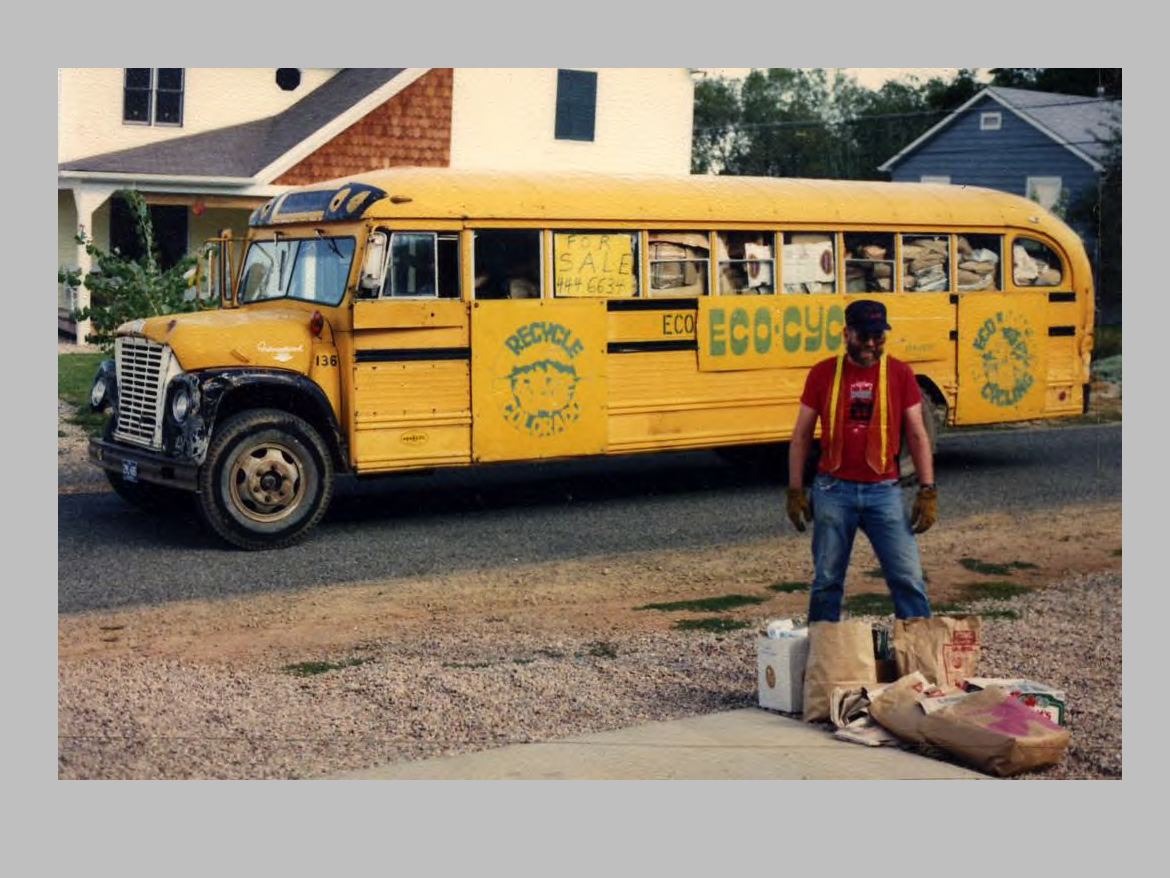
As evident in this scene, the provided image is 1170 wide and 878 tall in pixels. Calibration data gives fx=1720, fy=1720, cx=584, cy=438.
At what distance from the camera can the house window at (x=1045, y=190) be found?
1222cm

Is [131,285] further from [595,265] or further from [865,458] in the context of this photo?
[865,458]

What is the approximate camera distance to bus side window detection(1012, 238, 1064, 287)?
14008 millimetres

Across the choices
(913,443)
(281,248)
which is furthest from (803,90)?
(281,248)

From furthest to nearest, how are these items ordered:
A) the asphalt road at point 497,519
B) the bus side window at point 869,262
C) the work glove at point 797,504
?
the bus side window at point 869,262
the asphalt road at point 497,519
the work glove at point 797,504

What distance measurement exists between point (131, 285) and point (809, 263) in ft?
16.4

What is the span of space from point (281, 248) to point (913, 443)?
5.94 m

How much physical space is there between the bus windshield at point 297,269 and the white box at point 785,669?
490 centimetres

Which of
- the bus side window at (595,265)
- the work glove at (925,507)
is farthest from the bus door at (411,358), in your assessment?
the work glove at (925,507)

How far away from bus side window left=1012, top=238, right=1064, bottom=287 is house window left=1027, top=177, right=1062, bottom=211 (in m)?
0.51

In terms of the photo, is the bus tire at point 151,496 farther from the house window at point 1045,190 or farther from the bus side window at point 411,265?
the house window at point 1045,190

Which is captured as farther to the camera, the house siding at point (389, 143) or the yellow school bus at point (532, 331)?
the house siding at point (389, 143)

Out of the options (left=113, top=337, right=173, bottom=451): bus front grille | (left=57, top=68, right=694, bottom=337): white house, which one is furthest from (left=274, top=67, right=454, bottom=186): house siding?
(left=113, top=337, right=173, bottom=451): bus front grille

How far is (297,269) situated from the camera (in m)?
11.9

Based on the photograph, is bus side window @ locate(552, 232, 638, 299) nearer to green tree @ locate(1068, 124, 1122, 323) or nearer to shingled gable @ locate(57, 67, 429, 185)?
shingled gable @ locate(57, 67, 429, 185)
